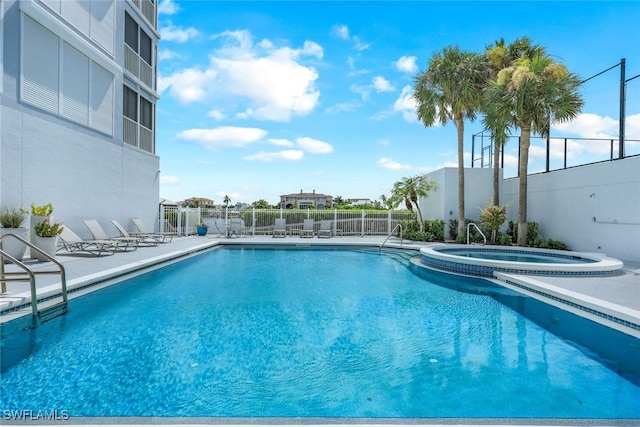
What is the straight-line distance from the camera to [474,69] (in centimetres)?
1272

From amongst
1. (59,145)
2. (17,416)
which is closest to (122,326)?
(17,416)

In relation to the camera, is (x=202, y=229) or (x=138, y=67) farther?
(x=202, y=229)

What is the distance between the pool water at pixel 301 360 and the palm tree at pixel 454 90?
8.98 meters

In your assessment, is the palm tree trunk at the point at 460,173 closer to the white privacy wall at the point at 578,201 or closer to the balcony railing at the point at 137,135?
the white privacy wall at the point at 578,201

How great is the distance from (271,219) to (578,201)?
1363 centimetres

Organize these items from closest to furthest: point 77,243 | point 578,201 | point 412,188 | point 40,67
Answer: point 77,243, point 40,67, point 578,201, point 412,188

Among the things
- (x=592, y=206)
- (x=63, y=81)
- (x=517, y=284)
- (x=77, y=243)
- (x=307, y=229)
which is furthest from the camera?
(x=307, y=229)

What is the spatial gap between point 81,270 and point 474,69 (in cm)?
1409

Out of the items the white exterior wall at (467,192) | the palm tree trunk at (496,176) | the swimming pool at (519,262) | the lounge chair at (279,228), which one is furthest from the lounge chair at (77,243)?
the palm tree trunk at (496,176)

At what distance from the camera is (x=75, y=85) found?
1043 cm

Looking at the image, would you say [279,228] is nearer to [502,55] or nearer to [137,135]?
[137,135]

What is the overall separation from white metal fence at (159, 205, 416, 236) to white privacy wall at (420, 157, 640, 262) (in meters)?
3.21

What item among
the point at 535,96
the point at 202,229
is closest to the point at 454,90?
the point at 535,96

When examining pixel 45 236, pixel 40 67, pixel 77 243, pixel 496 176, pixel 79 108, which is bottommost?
pixel 77 243
